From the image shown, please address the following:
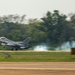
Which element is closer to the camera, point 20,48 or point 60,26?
point 20,48

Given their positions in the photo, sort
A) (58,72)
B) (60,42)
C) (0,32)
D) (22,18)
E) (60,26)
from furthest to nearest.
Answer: (22,18) → (0,32) → (60,26) → (60,42) → (58,72)

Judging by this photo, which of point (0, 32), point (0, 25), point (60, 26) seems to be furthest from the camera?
point (0, 25)

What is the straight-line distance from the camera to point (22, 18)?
134 meters

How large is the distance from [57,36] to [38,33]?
595 centimetres

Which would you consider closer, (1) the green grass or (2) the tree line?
(1) the green grass

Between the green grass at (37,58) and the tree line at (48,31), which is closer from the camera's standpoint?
the green grass at (37,58)

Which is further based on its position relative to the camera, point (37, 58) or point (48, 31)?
point (48, 31)

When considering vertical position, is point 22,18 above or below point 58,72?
above

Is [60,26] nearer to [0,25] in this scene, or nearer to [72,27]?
[72,27]

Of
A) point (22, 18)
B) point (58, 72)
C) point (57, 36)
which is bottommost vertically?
point (58, 72)

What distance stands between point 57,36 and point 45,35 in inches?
155

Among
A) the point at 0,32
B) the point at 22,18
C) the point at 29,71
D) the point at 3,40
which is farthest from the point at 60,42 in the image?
the point at 29,71

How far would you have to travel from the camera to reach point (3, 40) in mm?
80312

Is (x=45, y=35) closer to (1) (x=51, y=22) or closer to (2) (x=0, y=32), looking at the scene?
(1) (x=51, y=22)
